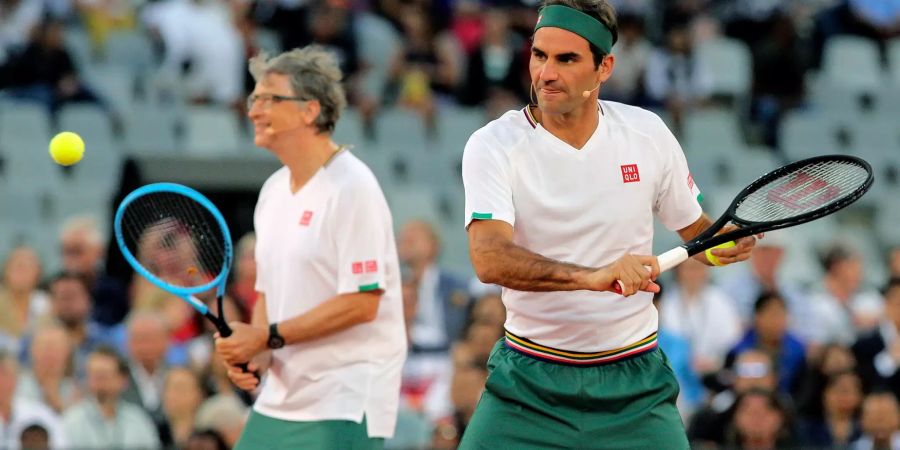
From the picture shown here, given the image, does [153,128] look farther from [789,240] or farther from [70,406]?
[789,240]

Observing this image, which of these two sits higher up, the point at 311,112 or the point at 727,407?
the point at 311,112

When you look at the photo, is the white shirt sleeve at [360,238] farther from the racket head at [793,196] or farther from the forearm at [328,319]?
the racket head at [793,196]

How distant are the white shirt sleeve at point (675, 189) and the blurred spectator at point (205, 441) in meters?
3.89

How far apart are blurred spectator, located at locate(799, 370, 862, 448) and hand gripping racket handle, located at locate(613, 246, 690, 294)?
5356 mm

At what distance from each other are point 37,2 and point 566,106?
9.40m

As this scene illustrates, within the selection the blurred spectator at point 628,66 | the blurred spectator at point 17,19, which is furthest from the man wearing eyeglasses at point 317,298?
the blurred spectator at point 628,66

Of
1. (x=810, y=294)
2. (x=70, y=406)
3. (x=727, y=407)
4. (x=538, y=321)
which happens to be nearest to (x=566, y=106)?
(x=538, y=321)

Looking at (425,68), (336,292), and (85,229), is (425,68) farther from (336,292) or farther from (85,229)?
(336,292)

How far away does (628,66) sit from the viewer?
15.0 meters

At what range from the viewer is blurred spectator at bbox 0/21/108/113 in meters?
13.0

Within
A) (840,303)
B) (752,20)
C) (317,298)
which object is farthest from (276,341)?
(752,20)

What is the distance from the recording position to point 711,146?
49.5ft

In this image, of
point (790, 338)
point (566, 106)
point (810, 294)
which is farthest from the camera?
point (810, 294)

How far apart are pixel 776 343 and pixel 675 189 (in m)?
5.30
